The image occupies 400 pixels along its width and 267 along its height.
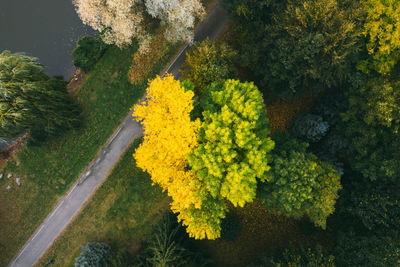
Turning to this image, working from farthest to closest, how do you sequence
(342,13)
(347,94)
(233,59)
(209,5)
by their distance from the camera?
(209,5)
(233,59)
(347,94)
(342,13)

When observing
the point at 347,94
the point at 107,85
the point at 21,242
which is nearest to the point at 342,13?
the point at 347,94

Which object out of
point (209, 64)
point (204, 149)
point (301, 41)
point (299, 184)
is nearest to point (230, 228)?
point (299, 184)

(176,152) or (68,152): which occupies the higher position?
(176,152)

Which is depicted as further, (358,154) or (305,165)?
(358,154)

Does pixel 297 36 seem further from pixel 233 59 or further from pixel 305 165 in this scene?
pixel 305 165

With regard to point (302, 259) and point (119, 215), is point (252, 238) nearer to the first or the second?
point (302, 259)

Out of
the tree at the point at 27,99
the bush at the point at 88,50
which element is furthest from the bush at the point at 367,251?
the bush at the point at 88,50

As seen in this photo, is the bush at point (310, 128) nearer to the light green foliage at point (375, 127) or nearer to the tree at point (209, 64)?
the light green foliage at point (375, 127)
